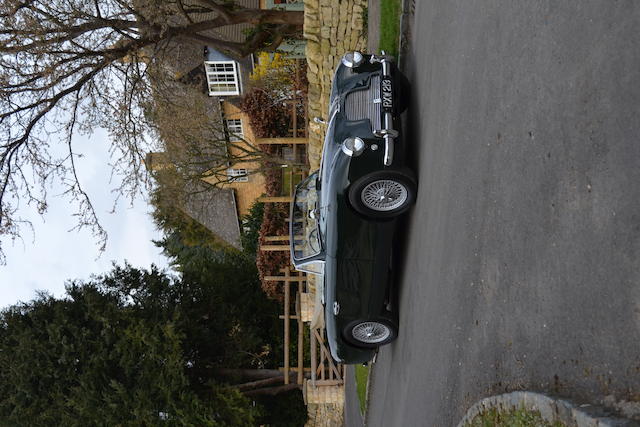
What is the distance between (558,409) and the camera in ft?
13.1

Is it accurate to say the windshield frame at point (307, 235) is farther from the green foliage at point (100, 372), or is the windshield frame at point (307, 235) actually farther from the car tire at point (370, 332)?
the green foliage at point (100, 372)

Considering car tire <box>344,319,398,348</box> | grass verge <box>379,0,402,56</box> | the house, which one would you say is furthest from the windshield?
the house

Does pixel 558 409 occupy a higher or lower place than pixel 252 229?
higher

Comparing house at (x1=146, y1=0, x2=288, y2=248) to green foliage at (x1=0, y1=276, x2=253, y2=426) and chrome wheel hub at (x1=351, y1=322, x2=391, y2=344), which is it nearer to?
green foliage at (x1=0, y1=276, x2=253, y2=426)

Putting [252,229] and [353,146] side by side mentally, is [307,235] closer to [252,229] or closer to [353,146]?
[353,146]

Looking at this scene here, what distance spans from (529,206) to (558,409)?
5.43 ft

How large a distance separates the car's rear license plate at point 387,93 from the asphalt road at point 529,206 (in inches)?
23.6

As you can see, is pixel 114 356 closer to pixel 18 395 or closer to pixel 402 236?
pixel 18 395

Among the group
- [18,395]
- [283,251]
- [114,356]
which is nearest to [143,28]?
[283,251]

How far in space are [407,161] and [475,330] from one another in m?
3.84

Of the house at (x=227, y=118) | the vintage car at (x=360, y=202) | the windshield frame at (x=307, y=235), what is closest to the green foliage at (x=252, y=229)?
the house at (x=227, y=118)

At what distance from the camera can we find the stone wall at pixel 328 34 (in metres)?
12.5

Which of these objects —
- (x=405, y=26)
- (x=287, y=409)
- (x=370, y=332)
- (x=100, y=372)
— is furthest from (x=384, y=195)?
(x=287, y=409)

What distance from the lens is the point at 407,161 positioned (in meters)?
9.38
